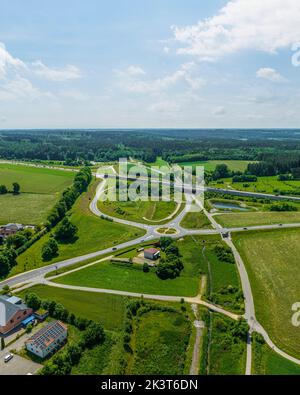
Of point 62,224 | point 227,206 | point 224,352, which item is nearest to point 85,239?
point 62,224

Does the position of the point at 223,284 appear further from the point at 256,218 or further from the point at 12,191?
the point at 12,191

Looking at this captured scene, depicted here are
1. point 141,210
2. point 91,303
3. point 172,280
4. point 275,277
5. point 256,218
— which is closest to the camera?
point 91,303

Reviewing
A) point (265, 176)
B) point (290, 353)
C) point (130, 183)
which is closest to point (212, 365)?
point (290, 353)

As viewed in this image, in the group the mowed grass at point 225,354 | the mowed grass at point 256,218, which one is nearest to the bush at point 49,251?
the mowed grass at point 225,354

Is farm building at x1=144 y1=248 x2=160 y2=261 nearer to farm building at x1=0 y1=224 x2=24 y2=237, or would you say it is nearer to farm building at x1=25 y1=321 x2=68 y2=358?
farm building at x1=25 y1=321 x2=68 y2=358

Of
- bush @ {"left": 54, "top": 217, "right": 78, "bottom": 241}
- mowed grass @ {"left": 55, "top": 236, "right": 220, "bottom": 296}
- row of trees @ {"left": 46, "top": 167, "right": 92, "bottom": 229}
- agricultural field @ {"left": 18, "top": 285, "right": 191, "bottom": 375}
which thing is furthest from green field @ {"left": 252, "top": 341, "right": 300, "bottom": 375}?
row of trees @ {"left": 46, "top": 167, "right": 92, "bottom": 229}

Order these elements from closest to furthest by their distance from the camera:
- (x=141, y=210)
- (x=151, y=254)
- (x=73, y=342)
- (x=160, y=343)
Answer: (x=73, y=342) → (x=160, y=343) → (x=151, y=254) → (x=141, y=210)
